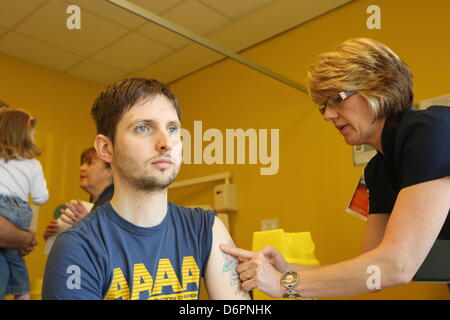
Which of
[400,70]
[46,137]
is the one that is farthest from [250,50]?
[400,70]

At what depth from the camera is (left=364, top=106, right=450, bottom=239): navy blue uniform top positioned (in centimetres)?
103

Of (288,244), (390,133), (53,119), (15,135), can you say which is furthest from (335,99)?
(53,119)

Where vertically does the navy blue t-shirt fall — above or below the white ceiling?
below

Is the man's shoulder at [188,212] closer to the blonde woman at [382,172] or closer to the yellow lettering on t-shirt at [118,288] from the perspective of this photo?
the blonde woman at [382,172]

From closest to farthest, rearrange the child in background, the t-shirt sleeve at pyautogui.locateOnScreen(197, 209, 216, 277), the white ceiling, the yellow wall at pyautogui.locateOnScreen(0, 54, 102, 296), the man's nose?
1. the man's nose
2. the t-shirt sleeve at pyautogui.locateOnScreen(197, 209, 216, 277)
3. the child in background
4. the white ceiling
5. the yellow wall at pyautogui.locateOnScreen(0, 54, 102, 296)

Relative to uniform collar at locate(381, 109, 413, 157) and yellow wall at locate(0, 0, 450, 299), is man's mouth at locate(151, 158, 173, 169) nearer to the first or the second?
uniform collar at locate(381, 109, 413, 157)

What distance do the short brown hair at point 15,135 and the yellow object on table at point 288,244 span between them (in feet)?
3.69

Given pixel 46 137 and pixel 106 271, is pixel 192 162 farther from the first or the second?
pixel 106 271

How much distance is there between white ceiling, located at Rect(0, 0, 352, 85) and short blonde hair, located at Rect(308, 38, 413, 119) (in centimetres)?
137

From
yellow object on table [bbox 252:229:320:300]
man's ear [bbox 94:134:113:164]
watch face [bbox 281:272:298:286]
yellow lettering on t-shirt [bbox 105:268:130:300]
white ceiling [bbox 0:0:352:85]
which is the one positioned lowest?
yellow lettering on t-shirt [bbox 105:268:130:300]

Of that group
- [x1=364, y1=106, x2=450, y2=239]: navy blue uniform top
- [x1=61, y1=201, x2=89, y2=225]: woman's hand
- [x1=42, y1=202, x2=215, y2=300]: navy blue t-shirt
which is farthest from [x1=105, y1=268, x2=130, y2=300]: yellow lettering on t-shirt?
[x1=61, y1=201, x2=89, y2=225]: woman's hand

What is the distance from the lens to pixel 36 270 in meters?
3.01

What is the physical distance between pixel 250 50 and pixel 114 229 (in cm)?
229

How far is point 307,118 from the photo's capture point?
2.62 metres
